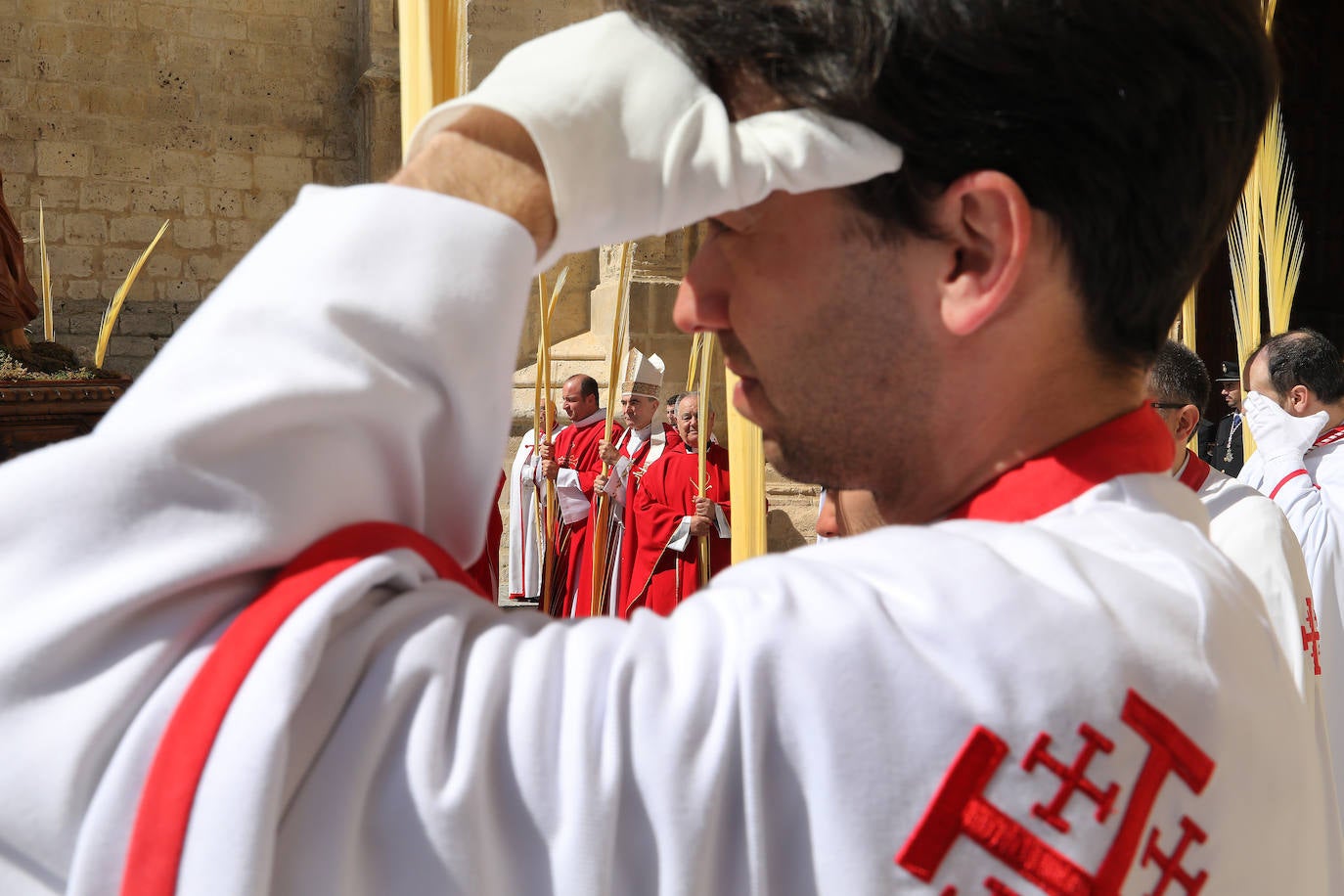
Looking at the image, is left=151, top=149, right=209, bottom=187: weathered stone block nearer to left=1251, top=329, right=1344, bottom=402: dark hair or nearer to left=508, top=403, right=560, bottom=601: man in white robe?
left=508, top=403, right=560, bottom=601: man in white robe

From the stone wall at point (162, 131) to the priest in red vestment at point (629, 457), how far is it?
448cm

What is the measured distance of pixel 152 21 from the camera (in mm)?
10070

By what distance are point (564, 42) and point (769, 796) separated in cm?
43

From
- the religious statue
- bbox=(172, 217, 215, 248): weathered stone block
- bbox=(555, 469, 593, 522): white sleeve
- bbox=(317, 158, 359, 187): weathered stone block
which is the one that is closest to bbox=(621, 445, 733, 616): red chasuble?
bbox=(555, 469, 593, 522): white sleeve

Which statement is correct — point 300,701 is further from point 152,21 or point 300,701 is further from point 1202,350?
point 152,21

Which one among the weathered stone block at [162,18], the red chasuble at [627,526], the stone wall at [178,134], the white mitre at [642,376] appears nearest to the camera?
the red chasuble at [627,526]


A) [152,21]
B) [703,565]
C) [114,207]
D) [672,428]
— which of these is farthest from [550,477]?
[152,21]

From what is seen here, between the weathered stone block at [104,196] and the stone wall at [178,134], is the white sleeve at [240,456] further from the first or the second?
the weathered stone block at [104,196]

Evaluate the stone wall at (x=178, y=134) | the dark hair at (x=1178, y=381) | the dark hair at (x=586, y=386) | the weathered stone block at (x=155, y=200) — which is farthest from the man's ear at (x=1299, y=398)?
the weathered stone block at (x=155, y=200)

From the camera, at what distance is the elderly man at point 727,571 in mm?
523

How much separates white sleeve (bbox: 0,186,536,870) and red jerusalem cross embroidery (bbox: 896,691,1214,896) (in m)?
0.31

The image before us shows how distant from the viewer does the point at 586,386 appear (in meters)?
8.29

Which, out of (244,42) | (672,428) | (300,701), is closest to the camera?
(300,701)

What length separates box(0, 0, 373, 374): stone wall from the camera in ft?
32.0
